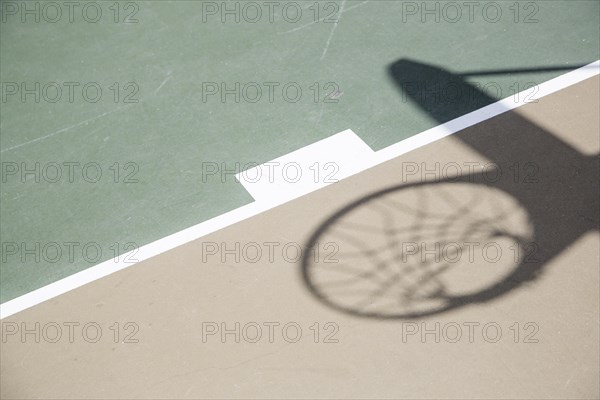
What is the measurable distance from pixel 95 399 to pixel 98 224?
2149 mm

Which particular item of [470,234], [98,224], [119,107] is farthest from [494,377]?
[119,107]

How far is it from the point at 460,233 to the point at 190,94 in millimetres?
3820

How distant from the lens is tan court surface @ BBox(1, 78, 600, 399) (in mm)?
6355

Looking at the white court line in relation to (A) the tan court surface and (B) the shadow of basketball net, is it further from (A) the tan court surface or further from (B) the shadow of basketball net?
(B) the shadow of basketball net

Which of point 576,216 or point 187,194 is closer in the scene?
point 576,216

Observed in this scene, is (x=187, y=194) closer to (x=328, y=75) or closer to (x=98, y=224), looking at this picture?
(x=98, y=224)

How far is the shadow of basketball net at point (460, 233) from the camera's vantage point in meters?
6.96

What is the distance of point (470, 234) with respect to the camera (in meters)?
7.41

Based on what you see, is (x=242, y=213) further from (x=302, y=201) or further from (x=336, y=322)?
(x=336, y=322)

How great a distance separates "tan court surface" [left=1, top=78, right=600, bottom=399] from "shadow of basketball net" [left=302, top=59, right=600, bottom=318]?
0.8 inches

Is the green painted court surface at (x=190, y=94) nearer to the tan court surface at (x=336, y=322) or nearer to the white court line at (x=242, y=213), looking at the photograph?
the white court line at (x=242, y=213)

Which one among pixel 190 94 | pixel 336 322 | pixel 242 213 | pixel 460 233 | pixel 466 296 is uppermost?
pixel 190 94

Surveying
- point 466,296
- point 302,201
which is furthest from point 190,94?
point 466,296

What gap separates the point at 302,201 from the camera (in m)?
7.96
